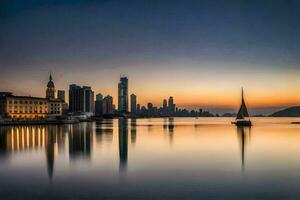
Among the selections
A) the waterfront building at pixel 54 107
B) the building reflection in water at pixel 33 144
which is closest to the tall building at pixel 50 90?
the waterfront building at pixel 54 107

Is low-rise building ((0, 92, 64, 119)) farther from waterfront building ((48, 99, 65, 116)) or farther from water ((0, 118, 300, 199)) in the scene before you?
water ((0, 118, 300, 199))

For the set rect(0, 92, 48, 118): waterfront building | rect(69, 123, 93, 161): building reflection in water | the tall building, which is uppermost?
the tall building

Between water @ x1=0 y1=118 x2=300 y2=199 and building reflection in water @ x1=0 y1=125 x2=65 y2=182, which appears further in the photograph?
building reflection in water @ x1=0 y1=125 x2=65 y2=182

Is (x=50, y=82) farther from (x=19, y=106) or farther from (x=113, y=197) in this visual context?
(x=113, y=197)

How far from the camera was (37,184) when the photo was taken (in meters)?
19.8

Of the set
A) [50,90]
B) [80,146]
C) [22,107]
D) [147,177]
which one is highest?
[50,90]

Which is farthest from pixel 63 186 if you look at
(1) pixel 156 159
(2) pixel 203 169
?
(1) pixel 156 159

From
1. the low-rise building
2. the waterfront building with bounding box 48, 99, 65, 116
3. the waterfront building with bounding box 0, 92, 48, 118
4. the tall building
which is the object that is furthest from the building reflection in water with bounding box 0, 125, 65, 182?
the tall building

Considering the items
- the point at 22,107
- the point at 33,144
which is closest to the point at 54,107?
the point at 22,107

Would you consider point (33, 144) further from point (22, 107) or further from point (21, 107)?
point (22, 107)

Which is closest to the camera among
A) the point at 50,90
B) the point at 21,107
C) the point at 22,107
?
the point at 21,107

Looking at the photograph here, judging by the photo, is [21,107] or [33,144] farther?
[21,107]

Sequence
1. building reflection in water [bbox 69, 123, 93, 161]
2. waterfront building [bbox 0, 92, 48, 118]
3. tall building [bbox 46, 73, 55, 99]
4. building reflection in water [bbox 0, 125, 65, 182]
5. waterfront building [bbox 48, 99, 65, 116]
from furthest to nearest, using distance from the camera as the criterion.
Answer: tall building [bbox 46, 73, 55, 99], waterfront building [bbox 48, 99, 65, 116], waterfront building [bbox 0, 92, 48, 118], building reflection in water [bbox 69, 123, 93, 161], building reflection in water [bbox 0, 125, 65, 182]

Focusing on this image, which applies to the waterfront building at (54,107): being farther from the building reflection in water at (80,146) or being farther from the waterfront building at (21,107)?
the building reflection in water at (80,146)
